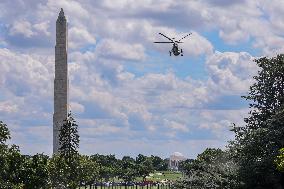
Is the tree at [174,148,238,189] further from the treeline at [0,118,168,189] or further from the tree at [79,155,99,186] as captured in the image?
the tree at [79,155,99,186]

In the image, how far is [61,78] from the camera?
141125mm

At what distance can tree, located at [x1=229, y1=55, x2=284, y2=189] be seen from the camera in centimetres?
6266

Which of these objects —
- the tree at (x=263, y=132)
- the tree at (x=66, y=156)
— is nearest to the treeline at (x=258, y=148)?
the tree at (x=263, y=132)

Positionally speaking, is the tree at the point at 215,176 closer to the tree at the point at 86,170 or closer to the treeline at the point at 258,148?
the treeline at the point at 258,148

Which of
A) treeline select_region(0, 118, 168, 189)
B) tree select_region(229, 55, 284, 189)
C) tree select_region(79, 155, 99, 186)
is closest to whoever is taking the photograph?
tree select_region(229, 55, 284, 189)

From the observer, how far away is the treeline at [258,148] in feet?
206

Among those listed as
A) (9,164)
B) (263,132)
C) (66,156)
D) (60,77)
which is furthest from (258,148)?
(60,77)

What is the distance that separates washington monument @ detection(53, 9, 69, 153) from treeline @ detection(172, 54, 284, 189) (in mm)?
64198

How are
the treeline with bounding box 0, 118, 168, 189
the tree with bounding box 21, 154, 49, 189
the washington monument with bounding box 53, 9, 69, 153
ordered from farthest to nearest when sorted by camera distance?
the washington monument with bounding box 53, 9, 69, 153 → the tree with bounding box 21, 154, 49, 189 → the treeline with bounding box 0, 118, 168, 189

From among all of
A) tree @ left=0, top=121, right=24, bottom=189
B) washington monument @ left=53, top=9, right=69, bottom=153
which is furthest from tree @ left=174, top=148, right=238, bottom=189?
washington monument @ left=53, top=9, right=69, bottom=153

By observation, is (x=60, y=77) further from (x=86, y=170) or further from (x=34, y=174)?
(x=34, y=174)

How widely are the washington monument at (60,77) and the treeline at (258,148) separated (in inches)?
2527

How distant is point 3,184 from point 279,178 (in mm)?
24655

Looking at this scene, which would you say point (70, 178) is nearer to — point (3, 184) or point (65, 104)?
point (65, 104)
